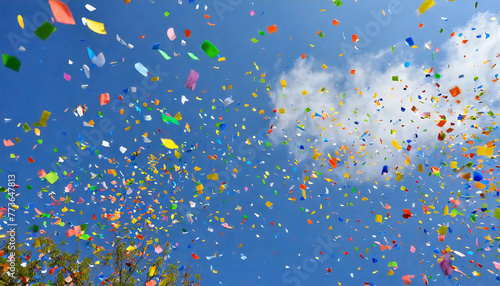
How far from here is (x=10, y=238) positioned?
41.3ft

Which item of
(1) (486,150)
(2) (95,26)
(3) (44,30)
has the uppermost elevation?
(1) (486,150)

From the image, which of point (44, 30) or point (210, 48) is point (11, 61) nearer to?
point (44, 30)

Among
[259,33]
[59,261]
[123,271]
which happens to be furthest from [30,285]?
[259,33]

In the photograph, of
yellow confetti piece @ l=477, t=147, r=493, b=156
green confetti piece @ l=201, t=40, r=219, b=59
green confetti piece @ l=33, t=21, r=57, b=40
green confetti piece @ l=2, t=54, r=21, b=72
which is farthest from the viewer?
yellow confetti piece @ l=477, t=147, r=493, b=156

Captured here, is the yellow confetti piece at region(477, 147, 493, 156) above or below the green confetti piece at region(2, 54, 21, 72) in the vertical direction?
above

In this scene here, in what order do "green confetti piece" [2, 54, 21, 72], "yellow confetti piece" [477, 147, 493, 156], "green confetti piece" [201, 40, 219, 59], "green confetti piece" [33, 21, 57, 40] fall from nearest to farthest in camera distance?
"green confetti piece" [33, 21, 57, 40]
"green confetti piece" [2, 54, 21, 72]
"green confetti piece" [201, 40, 219, 59]
"yellow confetti piece" [477, 147, 493, 156]

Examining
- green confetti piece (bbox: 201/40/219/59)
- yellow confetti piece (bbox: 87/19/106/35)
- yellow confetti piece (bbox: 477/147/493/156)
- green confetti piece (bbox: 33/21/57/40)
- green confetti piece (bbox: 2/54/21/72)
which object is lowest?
green confetti piece (bbox: 2/54/21/72)

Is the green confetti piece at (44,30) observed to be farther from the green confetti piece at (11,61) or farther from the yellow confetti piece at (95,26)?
the green confetti piece at (11,61)

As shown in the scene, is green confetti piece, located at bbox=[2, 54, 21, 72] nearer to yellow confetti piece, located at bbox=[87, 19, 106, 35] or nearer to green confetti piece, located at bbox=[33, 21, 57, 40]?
green confetti piece, located at bbox=[33, 21, 57, 40]

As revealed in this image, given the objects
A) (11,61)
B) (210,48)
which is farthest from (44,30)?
(210,48)

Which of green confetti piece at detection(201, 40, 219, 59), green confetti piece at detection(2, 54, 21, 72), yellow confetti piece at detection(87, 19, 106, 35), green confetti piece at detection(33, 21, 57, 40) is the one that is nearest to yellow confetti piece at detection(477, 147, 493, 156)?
green confetti piece at detection(201, 40, 219, 59)

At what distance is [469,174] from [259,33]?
7.82 meters

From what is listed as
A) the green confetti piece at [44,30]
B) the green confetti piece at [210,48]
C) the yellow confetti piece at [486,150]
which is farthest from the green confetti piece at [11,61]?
the yellow confetti piece at [486,150]

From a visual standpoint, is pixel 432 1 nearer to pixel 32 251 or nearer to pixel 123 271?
pixel 123 271
